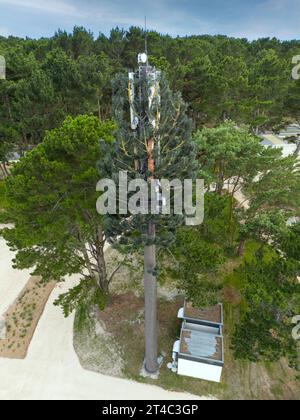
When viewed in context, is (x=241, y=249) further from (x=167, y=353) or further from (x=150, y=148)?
(x=150, y=148)

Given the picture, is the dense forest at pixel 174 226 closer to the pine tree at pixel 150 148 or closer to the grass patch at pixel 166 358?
the pine tree at pixel 150 148

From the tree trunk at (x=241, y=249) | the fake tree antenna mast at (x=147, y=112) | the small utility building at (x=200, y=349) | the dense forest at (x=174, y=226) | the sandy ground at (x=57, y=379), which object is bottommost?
the sandy ground at (x=57, y=379)

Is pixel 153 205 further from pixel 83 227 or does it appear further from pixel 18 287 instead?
pixel 18 287

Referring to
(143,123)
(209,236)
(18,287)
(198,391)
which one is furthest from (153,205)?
(18,287)

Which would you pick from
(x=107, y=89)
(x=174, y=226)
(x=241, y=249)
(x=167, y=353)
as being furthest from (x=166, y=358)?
(x=107, y=89)

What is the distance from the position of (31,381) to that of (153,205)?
368 inches

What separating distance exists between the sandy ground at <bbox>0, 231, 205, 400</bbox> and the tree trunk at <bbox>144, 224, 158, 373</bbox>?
1.00 meters

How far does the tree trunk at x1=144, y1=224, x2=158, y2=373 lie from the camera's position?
9.09m

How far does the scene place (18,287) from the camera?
1625 centimetres

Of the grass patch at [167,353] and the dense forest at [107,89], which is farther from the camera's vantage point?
the dense forest at [107,89]

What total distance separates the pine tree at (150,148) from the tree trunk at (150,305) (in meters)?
0.05

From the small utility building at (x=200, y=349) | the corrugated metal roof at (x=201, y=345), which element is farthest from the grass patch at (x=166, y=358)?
the corrugated metal roof at (x=201, y=345)

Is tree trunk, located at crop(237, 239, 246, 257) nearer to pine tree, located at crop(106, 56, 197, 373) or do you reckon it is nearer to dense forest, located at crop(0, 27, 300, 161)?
pine tree, located at crop(106, 56, 197, 373)

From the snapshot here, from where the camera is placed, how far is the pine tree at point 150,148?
6910mm
